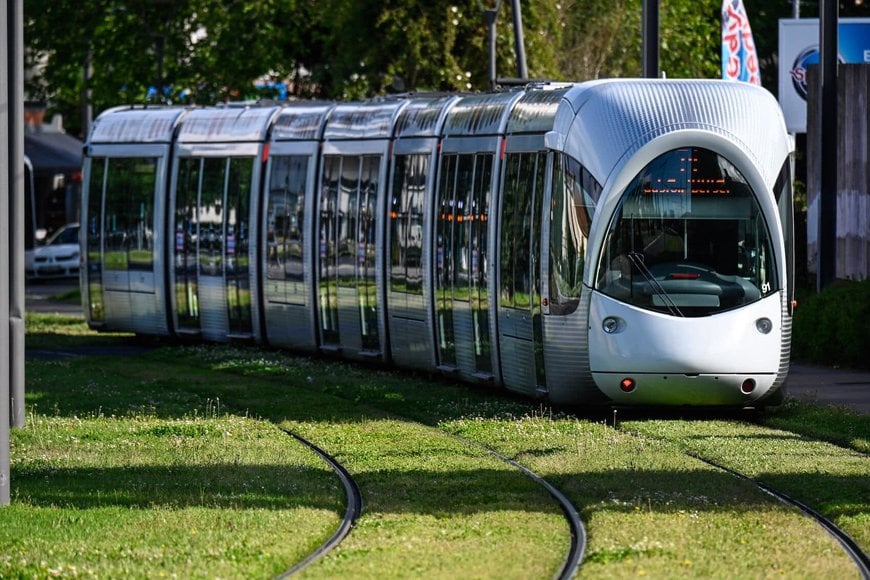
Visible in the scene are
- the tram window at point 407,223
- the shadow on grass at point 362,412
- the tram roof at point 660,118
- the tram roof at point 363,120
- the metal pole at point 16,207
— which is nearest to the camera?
the shadow on grass at point 362,412

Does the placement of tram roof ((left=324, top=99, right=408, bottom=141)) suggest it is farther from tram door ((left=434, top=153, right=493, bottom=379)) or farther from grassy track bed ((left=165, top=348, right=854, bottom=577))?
grassy track bed ((left=165, top=348, right=854, bottom=577))

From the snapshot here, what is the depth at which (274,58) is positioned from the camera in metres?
43.6

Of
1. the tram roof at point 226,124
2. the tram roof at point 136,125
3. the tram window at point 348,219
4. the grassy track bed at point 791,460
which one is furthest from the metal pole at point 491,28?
the grassy track bed at point 791,460

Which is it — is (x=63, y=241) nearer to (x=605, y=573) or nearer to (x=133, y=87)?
(x=133, y=87)

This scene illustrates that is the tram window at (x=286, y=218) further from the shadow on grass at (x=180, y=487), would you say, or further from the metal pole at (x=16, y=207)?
the shadow on grass at (x=180, y=487)

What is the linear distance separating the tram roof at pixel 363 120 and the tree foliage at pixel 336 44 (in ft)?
48.1

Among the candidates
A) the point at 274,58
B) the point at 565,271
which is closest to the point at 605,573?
the point at 565,271

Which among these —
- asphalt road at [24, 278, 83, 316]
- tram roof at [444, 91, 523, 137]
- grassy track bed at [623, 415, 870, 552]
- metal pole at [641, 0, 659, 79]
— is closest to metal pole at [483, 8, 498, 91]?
metal pole at [641, 0, 659, 79]

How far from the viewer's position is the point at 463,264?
66.9 feet

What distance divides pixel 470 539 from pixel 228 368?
42.3ft

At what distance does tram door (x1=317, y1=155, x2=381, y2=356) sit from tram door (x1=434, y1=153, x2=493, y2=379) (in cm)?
207

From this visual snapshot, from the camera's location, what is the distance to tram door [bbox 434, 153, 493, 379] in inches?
780

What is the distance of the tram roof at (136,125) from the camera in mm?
28031

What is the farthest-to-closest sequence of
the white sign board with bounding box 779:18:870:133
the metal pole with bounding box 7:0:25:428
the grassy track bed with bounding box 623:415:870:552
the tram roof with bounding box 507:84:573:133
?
the white sign board with bounding box 779:18:870:133 < the tram roof with bounding box 507:84:573:133 < the metal pole with bounding box 7:0:25:428 < the grassy track bed with bounding box 623:415:870:552
